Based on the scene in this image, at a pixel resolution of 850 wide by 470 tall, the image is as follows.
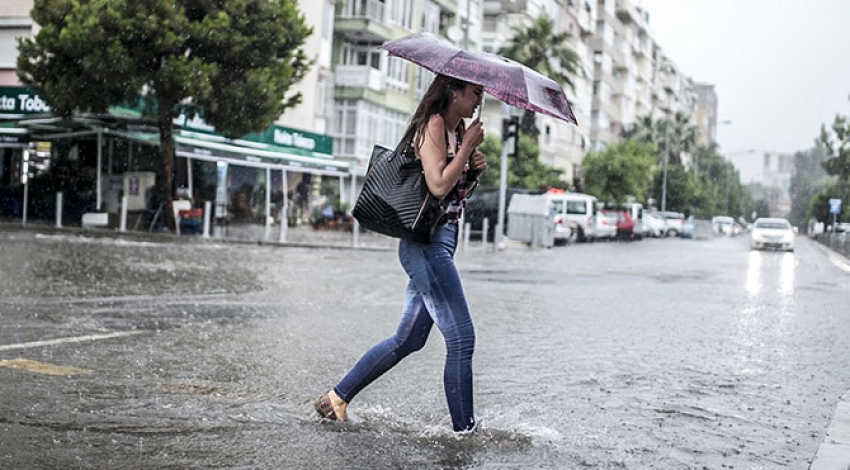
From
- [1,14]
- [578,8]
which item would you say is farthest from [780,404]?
[578,8]

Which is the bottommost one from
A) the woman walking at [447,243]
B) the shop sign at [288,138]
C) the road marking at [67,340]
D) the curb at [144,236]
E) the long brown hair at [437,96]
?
the curb at [144,236]

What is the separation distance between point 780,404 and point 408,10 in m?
42.7

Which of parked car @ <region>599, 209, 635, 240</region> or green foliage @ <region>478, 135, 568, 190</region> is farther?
green foliage @ <region>478, 135, 568, 190</region>

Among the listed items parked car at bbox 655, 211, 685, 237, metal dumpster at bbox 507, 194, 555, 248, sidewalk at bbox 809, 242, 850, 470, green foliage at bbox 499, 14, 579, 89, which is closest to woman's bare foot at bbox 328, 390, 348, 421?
sidewalk at bbox 809, 242, 850, 470

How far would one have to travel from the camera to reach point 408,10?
47.2 meters

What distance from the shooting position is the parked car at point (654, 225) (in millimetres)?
62656

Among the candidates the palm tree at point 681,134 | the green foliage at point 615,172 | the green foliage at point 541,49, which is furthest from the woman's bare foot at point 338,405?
the palm tree at point 681,134

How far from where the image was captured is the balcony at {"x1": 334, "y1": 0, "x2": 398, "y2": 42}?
4328cm

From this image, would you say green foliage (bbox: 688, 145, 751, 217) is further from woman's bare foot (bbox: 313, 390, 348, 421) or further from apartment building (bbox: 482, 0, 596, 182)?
woman's bare foot (bbox: 313, 390, 348, 421)

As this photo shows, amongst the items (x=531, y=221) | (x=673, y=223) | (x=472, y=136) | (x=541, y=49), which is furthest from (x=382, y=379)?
(x=673, y=223)

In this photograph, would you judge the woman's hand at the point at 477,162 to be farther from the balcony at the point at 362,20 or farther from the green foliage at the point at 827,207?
the green foliage at the point at 827,207

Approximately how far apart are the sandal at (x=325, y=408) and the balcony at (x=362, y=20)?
39139 millimetres

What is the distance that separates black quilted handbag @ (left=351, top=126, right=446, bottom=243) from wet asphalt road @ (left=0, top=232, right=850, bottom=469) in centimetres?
92

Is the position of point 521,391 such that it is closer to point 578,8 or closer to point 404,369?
point 404,369
